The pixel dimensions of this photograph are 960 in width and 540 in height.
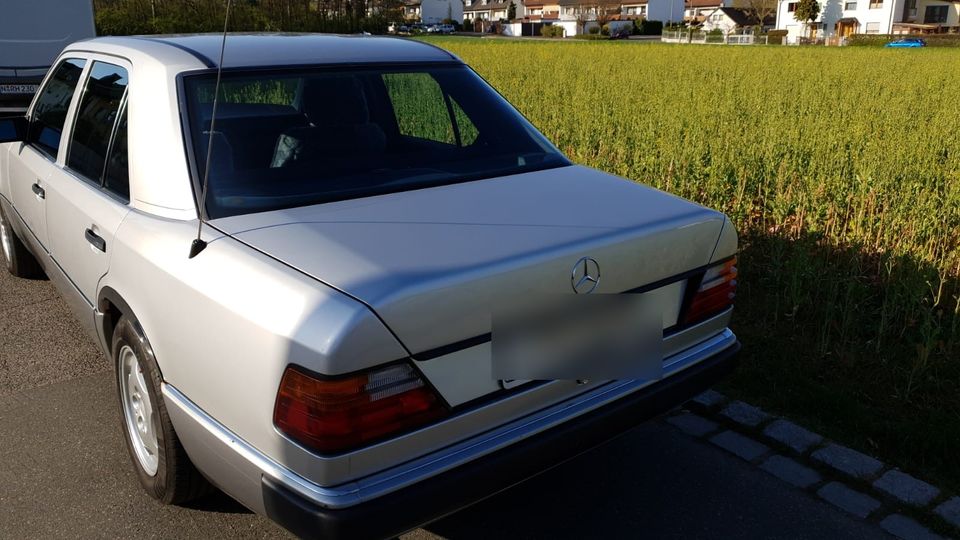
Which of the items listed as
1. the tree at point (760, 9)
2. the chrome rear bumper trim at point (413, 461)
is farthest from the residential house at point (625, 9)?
the chrome rear bumper trim at point (413, 461)

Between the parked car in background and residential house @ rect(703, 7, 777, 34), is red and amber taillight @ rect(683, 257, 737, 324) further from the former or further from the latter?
residential house @ rect(703, 7, 777, 34)

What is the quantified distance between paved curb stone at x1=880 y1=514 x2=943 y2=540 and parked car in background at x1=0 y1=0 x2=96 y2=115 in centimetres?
1383

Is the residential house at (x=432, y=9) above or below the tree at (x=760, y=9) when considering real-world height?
above

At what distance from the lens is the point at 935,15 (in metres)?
79.1

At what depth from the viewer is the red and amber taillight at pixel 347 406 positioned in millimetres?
2043

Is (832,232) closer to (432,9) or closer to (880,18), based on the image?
(880,18)

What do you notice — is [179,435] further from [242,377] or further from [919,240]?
[919,240]

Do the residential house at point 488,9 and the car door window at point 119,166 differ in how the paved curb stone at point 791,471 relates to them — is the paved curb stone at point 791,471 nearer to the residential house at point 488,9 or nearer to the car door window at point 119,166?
the car door window at point 119,166

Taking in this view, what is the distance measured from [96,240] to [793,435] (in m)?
3.15

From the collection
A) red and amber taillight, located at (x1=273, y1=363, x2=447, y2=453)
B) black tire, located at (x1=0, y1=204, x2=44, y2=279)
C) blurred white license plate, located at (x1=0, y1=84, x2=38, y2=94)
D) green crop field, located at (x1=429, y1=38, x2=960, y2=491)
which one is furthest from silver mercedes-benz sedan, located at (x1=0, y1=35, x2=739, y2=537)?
blurred white license plate, located at (x1=0, y1=84, x2=38, y2=94)

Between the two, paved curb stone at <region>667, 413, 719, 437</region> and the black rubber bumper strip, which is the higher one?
the black rubber bumper strip

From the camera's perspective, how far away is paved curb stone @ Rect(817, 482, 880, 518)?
10.2ft

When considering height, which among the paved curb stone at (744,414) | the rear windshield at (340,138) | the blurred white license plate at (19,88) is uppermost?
the rear windshield at (340,138)

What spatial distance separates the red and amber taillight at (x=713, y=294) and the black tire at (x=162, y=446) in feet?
6.08
